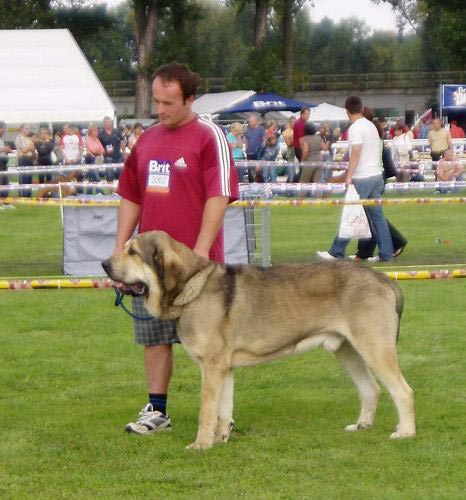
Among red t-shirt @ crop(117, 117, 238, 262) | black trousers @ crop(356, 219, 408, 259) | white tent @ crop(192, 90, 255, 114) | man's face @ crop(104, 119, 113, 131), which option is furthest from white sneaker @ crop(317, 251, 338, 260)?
white tent @ crop(192, 90, 255, 114)

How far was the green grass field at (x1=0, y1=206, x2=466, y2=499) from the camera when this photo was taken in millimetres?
5988

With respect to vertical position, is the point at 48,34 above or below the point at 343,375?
above

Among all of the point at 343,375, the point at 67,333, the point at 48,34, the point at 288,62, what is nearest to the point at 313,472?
the point at 343,375

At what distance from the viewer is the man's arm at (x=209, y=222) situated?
669 centimetres

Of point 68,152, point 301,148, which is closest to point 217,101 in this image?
point 68,152

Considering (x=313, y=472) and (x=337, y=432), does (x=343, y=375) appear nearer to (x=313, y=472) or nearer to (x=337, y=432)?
(x=337, y=432)

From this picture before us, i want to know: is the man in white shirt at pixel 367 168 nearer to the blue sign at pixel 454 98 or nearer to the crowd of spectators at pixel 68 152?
→ the crowd of spectators at pixel 68 152

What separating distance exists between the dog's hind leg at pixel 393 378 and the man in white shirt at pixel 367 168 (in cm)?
798

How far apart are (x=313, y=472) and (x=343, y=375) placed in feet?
8.66

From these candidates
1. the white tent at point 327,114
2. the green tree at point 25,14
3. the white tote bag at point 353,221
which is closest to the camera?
the white tote bag at point 353,221

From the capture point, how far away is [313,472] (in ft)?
20.2

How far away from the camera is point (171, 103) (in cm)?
668

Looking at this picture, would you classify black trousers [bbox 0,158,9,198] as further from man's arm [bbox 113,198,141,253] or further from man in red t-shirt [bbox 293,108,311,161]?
man's arm [bbox 113,198,141,253]

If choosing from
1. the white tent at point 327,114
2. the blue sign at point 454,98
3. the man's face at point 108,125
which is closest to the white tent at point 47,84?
the man's face at point 108,125
